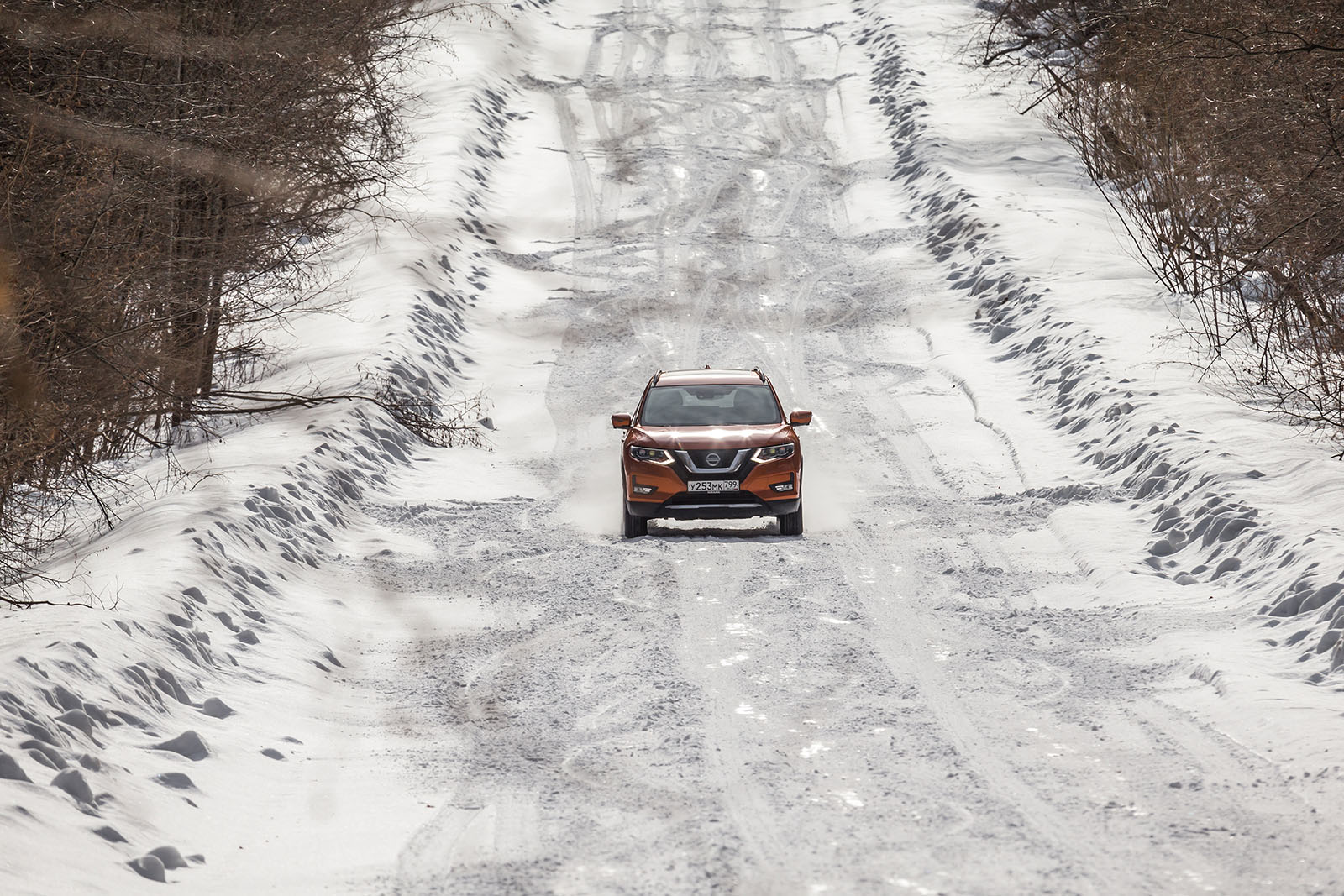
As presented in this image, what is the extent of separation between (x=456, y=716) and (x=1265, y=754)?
4939 millimetres

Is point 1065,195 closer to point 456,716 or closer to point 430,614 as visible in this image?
point 430,614

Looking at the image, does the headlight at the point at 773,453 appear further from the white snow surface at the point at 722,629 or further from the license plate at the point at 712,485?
the white snow surface at the point at 722,629

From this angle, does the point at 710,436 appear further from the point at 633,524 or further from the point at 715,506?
the point at 633,524

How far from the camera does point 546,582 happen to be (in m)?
11.6

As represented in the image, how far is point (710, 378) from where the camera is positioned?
47.8ft

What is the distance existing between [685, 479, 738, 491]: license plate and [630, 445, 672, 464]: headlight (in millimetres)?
334

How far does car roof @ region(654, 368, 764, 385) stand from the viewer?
14469mm

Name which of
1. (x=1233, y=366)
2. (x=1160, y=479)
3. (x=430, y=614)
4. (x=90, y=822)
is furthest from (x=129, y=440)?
(x=1233, y=366)

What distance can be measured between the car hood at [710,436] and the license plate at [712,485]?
0.33 meters

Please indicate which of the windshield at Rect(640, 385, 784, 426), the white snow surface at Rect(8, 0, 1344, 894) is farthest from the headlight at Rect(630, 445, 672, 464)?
the white snow surface at Rect(8, 0, 1344, 894)

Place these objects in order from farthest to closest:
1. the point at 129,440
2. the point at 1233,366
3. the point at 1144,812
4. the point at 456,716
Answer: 1. the point at 1233,366
2. the point at 129,440
3. the point at 456,716
4. the point at 1144,812

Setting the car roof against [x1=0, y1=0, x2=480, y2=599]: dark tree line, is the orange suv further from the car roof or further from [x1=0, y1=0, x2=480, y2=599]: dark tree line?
[x1=0, y1=0, x2=480, y2=599]: dark tree line

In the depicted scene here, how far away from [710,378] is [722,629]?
4964 mm

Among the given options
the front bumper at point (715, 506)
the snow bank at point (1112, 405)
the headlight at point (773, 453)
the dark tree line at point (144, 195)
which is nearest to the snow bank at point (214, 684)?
the dark tree line at point (144, 195)
